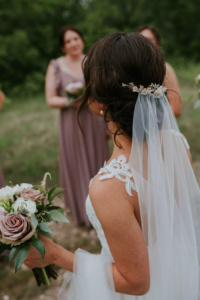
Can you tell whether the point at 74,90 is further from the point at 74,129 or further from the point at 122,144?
the point at 122,144

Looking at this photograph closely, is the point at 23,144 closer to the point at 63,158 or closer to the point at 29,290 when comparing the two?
the point at 63,158

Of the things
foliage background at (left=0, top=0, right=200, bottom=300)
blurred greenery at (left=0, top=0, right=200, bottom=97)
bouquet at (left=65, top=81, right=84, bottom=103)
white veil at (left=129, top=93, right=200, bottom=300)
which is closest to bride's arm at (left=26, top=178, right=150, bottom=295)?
white veil at (left=129, top=93, right=200, bottom=300)

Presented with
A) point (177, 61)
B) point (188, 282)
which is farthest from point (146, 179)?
point (177, 61)

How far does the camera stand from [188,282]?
1506mm

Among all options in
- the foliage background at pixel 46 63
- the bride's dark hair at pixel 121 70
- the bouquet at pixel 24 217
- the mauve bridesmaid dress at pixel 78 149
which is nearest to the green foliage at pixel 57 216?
the bouquet at pixel 24 217

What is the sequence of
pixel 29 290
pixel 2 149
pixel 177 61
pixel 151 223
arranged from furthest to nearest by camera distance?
pixel 177 61 < pixel 2 149 < pixel 29 290 < pixel 151 223

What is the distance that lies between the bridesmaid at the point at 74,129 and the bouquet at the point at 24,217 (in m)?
2.21

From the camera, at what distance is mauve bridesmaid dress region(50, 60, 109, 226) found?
151 inches

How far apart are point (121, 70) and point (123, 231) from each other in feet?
2.26

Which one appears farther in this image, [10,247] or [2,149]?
[2,149]

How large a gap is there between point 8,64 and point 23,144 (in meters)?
9.41

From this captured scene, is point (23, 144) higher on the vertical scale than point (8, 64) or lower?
lower

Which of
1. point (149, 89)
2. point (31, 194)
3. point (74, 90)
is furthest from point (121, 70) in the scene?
point (74, 90)

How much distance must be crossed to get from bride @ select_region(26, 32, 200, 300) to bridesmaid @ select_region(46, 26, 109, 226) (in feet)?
7.40
